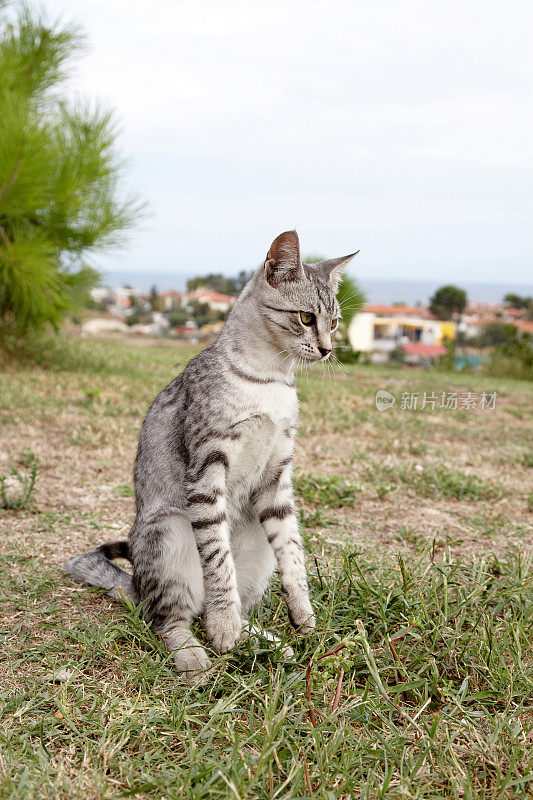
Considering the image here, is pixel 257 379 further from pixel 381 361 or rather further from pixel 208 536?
pixel 381 361

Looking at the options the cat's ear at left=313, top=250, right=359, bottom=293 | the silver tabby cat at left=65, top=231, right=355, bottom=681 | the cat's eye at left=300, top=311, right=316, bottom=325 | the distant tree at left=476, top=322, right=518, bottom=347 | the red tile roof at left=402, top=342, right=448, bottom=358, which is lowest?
the red tile roof at left=402, top=342, right=448, bottom=358

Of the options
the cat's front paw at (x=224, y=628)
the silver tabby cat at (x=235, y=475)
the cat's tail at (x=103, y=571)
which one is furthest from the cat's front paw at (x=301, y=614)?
the cat's tail at (x=103, y=571)

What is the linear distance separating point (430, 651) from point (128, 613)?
97 cm

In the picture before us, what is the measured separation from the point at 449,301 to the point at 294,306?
93.7 feet

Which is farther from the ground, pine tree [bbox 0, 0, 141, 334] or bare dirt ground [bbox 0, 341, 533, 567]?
pine tree [bbox 0, 0, 141, 334]

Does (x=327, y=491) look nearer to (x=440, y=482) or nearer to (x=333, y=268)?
(x=440, y=482)

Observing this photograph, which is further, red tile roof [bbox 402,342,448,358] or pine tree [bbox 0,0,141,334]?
red tile roof [bbox 402,342,448,358]

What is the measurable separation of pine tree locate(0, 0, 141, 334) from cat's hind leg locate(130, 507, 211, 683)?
5.26m

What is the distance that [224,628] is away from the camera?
204 centimetres

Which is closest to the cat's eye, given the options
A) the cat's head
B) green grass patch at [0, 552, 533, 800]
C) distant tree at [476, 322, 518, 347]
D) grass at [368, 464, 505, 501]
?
the cat's head

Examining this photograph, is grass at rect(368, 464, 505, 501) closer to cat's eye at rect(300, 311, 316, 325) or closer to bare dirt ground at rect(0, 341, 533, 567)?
bare dirt ground at rect(0, 341, 533, 567)

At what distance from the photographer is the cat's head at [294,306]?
2.14 metres

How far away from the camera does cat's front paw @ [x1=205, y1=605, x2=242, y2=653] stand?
2.04 metres

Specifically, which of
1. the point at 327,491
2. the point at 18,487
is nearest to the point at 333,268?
the point at 327,491
